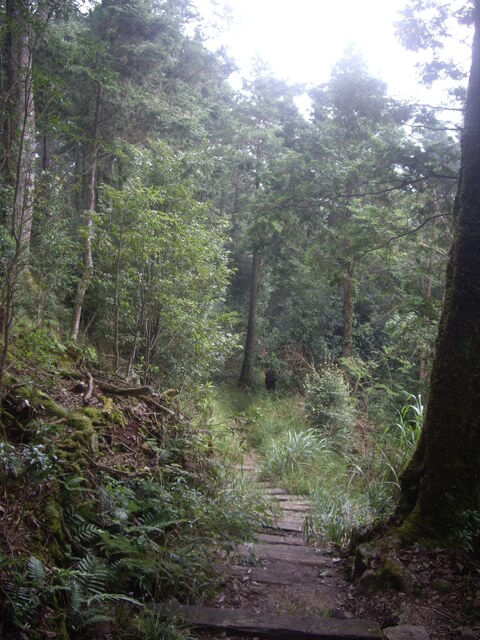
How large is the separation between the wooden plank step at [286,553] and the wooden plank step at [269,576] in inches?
7.5

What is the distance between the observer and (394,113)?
19.6 ft

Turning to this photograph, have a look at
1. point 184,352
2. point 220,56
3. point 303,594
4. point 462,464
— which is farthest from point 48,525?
point 220,56

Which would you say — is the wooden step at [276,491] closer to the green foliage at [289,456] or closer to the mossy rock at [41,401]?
the green foliage at [289,456]

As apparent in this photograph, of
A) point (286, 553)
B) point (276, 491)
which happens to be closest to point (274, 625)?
point (286, 553)

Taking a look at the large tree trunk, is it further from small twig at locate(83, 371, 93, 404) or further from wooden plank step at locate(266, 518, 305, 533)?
small twig at locate(83, 371, 93, 404)

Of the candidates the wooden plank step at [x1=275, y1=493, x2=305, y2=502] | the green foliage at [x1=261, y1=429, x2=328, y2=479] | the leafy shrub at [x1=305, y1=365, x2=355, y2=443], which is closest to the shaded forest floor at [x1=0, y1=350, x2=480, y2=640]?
the wooden plank step at [x1=275, y1=493, x2=305, y2=502]

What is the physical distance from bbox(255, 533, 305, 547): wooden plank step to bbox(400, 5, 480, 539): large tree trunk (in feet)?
4.31

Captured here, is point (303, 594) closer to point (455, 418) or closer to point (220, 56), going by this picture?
point (455, 418)

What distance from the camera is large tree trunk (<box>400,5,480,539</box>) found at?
3.46 metres

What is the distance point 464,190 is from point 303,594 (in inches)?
133

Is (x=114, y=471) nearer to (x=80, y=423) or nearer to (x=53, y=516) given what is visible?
(x=80, y=423)

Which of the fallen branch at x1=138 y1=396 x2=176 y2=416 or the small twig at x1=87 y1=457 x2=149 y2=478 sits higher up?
the fallen branch at x1=138 y1=396 x2=176 y2=416

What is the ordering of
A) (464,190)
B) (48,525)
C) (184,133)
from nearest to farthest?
(48,525) → (464,190) → (184,133)

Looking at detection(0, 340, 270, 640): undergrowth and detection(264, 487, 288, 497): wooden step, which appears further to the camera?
detection(264, 487, 288, 497): wooden step
